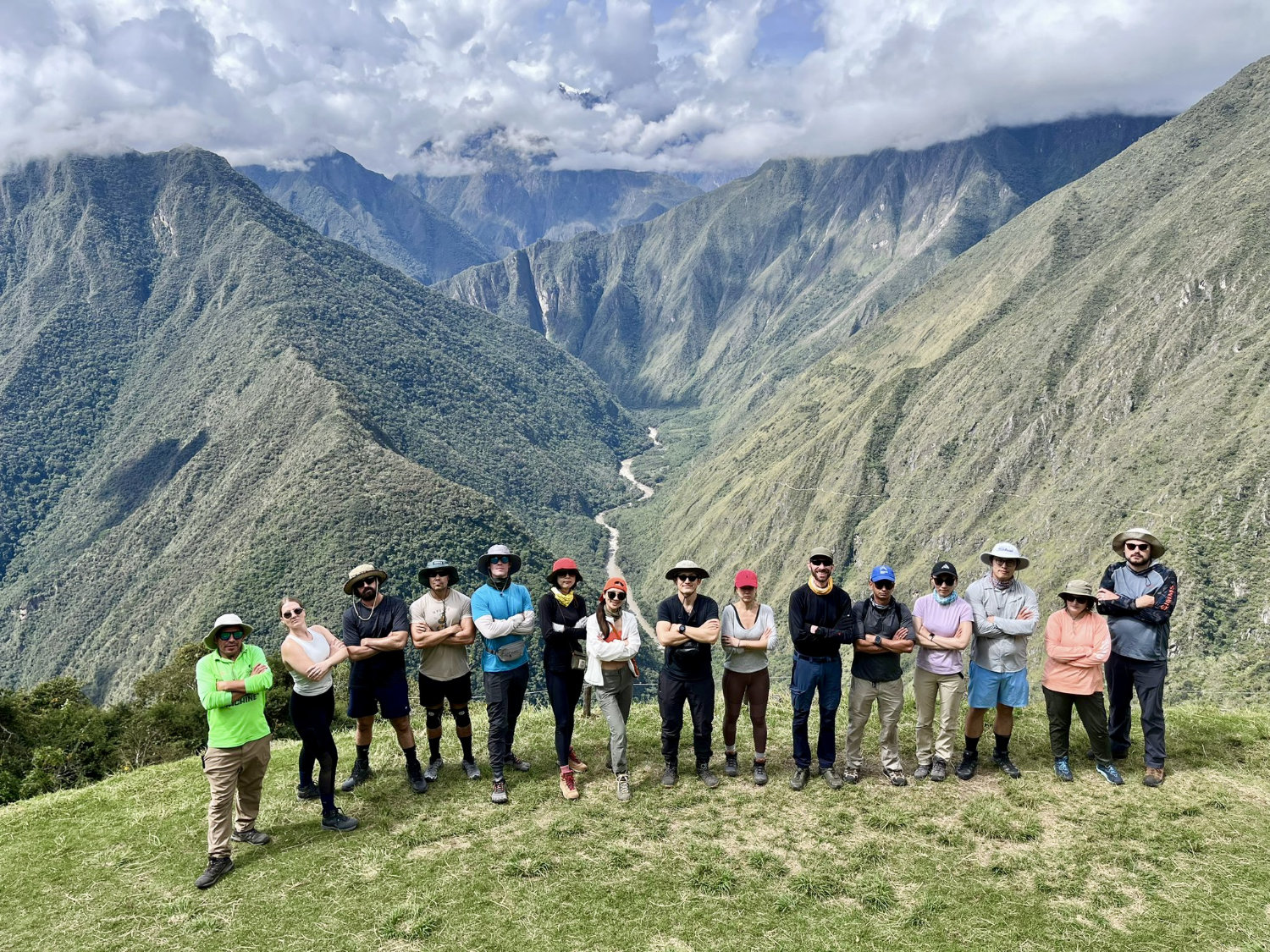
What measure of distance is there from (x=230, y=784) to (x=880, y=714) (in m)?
11.2

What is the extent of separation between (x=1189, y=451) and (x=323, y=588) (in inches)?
4759

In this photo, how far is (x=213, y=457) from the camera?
147625 mm

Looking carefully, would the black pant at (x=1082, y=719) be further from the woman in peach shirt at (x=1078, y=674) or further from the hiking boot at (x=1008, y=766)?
the hiking boot at (x=1008, y=766)

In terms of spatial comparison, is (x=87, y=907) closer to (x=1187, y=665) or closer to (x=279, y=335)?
(x=1187, y=665)

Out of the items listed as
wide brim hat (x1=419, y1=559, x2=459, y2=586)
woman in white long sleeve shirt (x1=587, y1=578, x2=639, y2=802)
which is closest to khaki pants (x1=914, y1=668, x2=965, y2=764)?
woman in white long sleeve shirt (x1=587, y1=578, x2=639, y2=802)

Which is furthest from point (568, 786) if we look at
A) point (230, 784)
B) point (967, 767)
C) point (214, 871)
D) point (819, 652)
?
point (967, 767)

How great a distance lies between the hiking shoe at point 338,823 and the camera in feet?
41.0

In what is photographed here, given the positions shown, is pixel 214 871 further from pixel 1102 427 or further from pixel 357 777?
pixel 1102 427

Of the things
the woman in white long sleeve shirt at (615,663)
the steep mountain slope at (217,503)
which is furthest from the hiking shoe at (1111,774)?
the steep mountain slope at (217,503)

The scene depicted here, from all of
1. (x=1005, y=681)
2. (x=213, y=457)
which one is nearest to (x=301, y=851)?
(x=1005, y=681)

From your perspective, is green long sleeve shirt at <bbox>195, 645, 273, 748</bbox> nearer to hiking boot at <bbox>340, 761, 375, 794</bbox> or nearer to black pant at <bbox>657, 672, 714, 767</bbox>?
hiking boot at <bbox>340, 761, 375, 794</bbox>

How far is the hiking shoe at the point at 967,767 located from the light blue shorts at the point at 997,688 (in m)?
0.98

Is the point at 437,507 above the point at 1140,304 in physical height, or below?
below

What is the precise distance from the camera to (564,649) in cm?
1334
